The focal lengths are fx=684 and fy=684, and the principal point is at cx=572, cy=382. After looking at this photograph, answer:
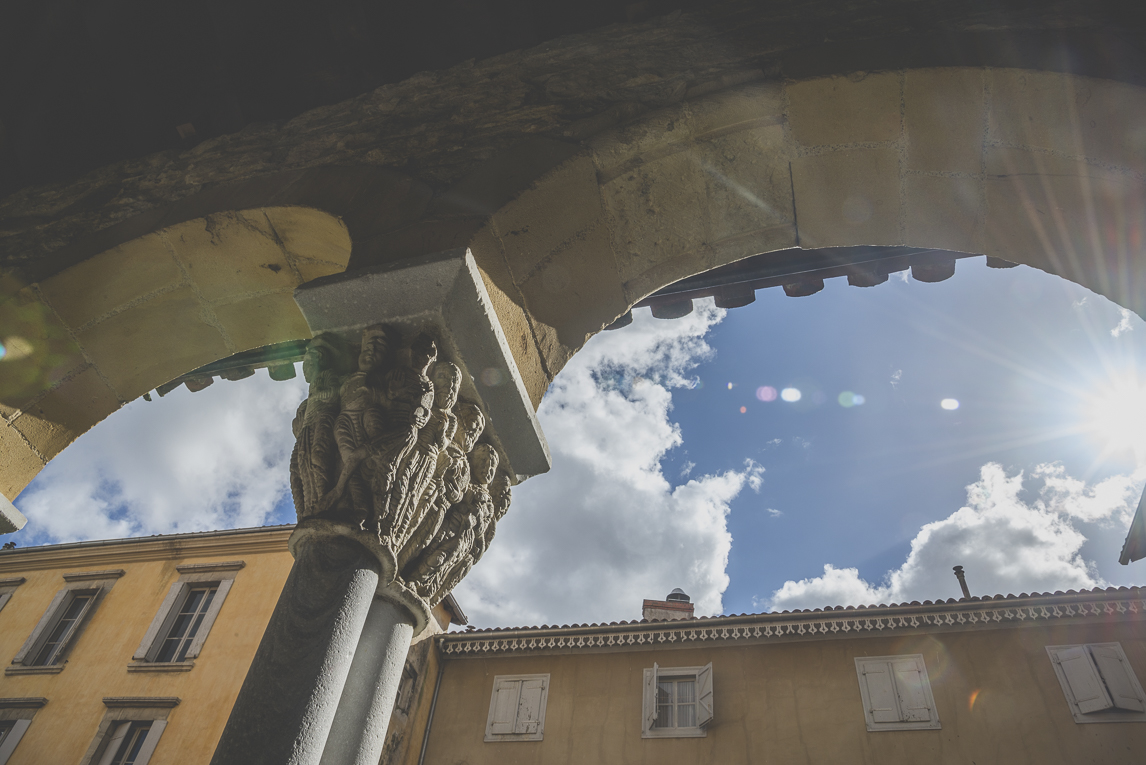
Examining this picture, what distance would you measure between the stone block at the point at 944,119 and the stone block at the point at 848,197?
10 cm

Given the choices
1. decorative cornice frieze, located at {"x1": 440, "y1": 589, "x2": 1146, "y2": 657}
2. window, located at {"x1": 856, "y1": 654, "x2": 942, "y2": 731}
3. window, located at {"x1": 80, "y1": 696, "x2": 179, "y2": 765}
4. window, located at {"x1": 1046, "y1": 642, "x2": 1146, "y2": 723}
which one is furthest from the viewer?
window, located at {"x1": 80, "y1": 696, "x2": 179, "y2": 765}

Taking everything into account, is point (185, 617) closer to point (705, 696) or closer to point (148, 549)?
point (148, 549)

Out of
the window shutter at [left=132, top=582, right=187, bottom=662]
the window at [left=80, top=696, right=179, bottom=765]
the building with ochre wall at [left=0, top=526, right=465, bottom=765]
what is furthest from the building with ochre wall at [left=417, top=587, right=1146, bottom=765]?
the window shutter at [left=132, top=582, right=187, bottom=662]

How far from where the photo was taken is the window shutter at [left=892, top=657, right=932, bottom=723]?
9016mm

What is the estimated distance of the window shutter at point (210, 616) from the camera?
11.1m

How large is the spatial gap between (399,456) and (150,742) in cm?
1156

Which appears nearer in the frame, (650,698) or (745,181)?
(745,181)

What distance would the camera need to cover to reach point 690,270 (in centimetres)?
253

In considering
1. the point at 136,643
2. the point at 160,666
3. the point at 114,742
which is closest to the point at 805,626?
the point at 160,666

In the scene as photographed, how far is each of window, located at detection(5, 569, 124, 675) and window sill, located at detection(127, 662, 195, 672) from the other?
1.50m

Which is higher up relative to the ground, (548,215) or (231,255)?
(231,255)

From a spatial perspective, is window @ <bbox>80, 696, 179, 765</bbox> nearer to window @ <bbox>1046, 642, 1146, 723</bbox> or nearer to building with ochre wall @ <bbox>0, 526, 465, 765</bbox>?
building with ochre wall @ <bbox>0, 526, 465, 765</bbox>

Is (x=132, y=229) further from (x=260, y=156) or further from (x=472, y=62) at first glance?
(x=472, y=62)

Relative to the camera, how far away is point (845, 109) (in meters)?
2.22
